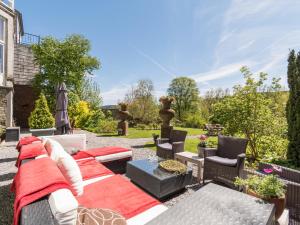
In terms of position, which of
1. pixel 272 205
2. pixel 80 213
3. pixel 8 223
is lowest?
pixel 8 223

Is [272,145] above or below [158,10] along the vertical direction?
below

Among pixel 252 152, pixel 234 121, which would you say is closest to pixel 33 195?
pixel 234 121

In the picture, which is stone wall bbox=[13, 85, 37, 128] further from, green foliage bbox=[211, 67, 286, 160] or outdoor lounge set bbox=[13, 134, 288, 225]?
green foliage bbox=[211, 67, 286, 160]

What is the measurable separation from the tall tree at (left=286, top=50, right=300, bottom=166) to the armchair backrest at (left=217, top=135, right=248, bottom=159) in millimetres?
1942

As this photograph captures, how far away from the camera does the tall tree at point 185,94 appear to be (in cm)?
2977

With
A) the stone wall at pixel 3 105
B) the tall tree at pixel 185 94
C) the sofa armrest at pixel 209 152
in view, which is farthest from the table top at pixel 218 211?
the tall tree at pixel 185 94

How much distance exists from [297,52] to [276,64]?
2.97 m

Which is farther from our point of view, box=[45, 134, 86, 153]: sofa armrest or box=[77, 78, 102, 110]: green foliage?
Answer: box=[77, 78, 102, 110]: green foliage

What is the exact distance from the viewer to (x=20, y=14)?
52.7ft

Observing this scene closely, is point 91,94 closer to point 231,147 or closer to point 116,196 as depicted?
point 231,147

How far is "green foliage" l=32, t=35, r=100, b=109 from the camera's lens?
12.0 meters

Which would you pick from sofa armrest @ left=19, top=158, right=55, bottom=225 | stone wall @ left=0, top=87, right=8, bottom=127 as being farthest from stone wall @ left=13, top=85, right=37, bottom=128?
sofa armrest @ left=19, top=158, right=55, bottom=225

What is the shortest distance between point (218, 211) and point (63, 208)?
160 cm

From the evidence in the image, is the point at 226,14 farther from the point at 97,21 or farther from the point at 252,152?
the point at 97,21
